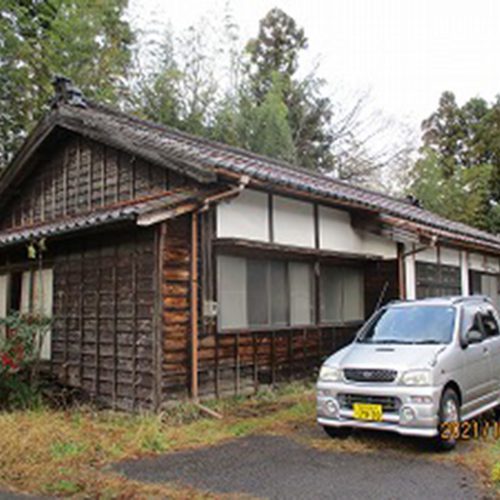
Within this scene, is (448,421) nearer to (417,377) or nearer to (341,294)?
(417,377)

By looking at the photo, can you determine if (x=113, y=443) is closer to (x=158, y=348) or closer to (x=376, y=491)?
(x=158, y=348)

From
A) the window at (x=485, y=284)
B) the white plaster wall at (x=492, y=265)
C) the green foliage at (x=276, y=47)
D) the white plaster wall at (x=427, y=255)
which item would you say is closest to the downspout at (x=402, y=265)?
the white plaster wall at (x=427, y=255)

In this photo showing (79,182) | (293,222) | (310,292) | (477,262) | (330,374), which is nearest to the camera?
(330,374)

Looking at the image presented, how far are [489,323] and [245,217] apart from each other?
13.4ft

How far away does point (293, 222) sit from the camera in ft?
33.0

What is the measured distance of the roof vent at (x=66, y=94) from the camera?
11117 mm

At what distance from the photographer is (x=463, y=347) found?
6.50 m

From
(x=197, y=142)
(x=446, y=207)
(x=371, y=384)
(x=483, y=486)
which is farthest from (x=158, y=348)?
(x=446, y=207)

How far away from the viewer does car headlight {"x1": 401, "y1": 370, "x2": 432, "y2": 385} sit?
580cm

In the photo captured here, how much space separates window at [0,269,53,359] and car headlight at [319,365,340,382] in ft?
19.1

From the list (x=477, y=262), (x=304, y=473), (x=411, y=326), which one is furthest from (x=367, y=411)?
(x=477, y=262)

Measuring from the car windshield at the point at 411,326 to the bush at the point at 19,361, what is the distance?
5.23 m

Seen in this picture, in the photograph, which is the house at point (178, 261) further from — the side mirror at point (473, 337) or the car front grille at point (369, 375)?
the side mirror at point (473, 337)
